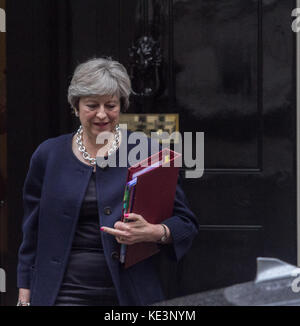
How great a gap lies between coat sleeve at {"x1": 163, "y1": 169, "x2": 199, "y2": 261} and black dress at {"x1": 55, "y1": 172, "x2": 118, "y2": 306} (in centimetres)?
27

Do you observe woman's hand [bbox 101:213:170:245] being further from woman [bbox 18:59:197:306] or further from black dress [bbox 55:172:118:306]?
black dress [bbox 55:172:118:306]

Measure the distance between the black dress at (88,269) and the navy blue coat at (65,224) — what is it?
0.03m

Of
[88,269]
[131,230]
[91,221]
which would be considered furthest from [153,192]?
[88,269]

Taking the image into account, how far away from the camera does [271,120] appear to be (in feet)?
12.8

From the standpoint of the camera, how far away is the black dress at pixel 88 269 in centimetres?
243

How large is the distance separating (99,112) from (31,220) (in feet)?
1.74

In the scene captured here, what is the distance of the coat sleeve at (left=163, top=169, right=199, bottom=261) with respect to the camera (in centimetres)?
247

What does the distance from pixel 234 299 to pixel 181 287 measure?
6.85 ft

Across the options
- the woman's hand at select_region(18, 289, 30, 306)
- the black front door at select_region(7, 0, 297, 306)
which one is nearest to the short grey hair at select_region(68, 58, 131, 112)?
the woman's hand at select_region(18, 289, 30, 306)

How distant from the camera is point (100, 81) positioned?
2.46 metres

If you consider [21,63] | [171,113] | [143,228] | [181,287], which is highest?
[21,63]
